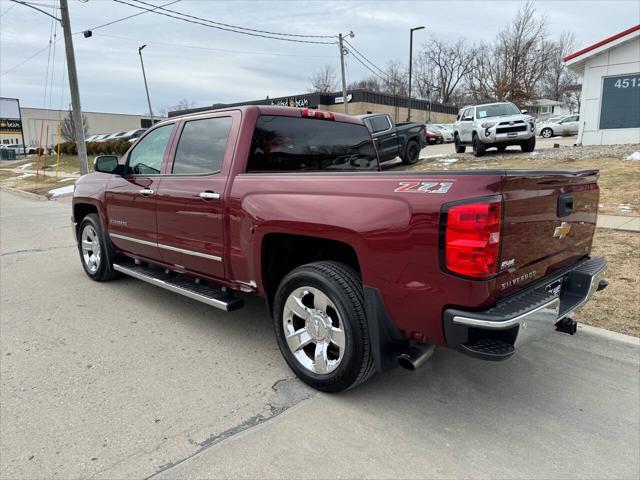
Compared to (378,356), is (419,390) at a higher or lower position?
lower

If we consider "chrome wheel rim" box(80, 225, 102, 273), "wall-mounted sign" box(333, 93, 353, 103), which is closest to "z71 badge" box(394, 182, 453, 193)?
"chrome wheel rim" box(80, 225, 102, 273)

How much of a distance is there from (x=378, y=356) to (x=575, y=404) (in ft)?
4.69

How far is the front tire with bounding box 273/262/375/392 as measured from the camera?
2.90 m

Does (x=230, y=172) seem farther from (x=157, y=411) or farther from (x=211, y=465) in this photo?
(x=211, y=465)

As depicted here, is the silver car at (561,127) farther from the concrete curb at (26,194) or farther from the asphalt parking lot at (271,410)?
the asphalt parking lot at (271,410)

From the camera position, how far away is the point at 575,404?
314cm

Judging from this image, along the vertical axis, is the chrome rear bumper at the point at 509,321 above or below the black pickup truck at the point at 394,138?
below

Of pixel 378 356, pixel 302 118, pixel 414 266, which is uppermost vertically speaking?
pixel 302 118

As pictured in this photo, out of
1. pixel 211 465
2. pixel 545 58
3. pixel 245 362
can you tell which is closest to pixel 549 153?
pixel 245 362

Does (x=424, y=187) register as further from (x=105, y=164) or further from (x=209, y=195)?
(x=105, y=164)

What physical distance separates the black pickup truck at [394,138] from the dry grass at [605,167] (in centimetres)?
63

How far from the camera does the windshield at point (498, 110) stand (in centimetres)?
1575

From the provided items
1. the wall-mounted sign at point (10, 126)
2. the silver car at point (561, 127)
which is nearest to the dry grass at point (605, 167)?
the silver car at point (561, 127)

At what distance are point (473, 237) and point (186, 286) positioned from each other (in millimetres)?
2766
